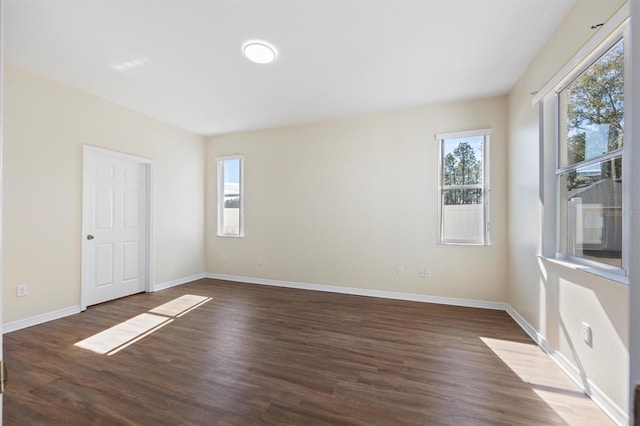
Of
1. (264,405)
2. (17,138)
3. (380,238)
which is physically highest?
(17,138)

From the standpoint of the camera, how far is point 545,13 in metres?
2.35

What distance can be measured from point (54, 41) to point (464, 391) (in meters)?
4.47

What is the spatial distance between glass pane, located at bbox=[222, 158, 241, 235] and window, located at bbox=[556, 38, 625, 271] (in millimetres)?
4588

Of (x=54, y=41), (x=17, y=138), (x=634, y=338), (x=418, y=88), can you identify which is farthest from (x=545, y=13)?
(x=17, y=138)

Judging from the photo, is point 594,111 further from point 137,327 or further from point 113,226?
point 113,226

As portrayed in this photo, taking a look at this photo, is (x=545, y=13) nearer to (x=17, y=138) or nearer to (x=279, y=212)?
(x=279, y=212)

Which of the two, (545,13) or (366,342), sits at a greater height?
(545,13)

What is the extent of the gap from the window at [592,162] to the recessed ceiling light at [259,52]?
2564 millimetres

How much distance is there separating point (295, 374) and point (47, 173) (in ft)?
11.5

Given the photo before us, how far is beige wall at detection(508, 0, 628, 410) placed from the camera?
1837 mm

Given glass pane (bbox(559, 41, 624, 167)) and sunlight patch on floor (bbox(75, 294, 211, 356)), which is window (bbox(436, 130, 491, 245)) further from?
sunlight patch on floor (bbox(75, 294, 211, 356))

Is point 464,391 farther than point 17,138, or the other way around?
point 17,138

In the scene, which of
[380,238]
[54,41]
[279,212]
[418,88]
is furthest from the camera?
[279,212]

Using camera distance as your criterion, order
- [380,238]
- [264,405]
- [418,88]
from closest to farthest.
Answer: [264,405] → [418,88] → [380,238]
